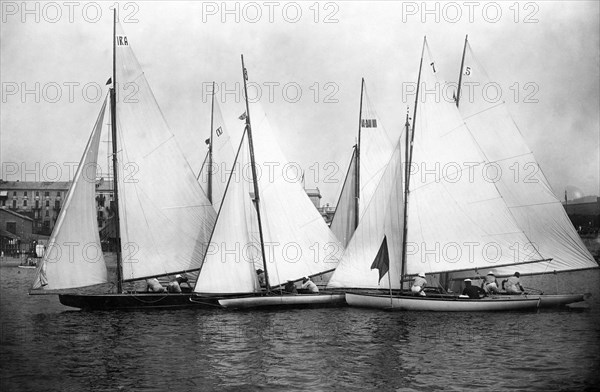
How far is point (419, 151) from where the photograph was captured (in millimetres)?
38500

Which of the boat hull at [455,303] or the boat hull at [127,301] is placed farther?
the boat hull at [127,301]

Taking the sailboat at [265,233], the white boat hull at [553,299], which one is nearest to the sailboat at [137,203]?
the sailboat at [265,233]

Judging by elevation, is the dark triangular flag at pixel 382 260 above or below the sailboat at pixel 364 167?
below

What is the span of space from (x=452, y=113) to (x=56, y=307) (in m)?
27.5

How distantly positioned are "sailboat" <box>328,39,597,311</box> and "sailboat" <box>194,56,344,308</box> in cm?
250

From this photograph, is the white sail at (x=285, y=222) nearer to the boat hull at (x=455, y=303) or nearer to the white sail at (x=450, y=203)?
the boat hull at (x=455, y=303)

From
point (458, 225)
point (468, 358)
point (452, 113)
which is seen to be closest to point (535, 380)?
point (468, 358)

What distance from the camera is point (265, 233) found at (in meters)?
40.5

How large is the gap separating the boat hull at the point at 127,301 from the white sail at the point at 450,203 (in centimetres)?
1365

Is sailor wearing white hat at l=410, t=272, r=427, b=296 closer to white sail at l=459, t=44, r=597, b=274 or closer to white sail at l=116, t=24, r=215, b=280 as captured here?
white sail at l=459, t=44, r=597, b=274

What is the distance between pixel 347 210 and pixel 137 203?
1737 cm

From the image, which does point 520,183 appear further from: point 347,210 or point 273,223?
point 273,223

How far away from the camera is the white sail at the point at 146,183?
39156 millimetres

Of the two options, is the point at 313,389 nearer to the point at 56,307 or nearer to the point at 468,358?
the point at 468,358
